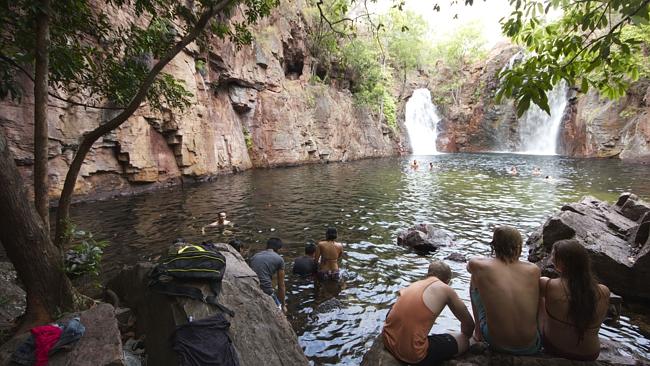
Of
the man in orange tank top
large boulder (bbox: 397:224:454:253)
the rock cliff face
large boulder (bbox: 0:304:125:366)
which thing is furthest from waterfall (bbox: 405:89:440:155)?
large boulder (bbox: 0:304:125:366)

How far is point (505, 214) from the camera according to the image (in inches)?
518

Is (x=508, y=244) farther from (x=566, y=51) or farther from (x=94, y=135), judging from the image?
(x=94, y=135)

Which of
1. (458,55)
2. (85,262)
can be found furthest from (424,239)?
(458,55)

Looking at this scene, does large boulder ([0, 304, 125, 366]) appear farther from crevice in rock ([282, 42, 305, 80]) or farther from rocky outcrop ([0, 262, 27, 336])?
crevice in rock ([282, 42, 305, 80])

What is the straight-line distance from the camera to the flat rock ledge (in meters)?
3.69

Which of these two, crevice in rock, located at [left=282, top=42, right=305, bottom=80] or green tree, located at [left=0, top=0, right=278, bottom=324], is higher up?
crevice in rock, located at [left=282, top=42, right=305, bottom=80]

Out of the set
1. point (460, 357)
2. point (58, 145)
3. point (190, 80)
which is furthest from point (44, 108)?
point (190, 80)

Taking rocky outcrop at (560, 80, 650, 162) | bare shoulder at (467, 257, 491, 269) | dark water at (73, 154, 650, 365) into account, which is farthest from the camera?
rocky outcrop at (560, 80, 650, 162)

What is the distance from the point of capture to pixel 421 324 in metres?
3.73

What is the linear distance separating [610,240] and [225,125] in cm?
2300

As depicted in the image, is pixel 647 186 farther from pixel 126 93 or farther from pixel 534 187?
pixel 126 93

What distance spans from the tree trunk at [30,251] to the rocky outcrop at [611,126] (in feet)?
112

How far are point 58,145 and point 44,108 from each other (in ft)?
Answer: 39.5

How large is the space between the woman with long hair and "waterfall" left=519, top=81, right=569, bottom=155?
138 feet
